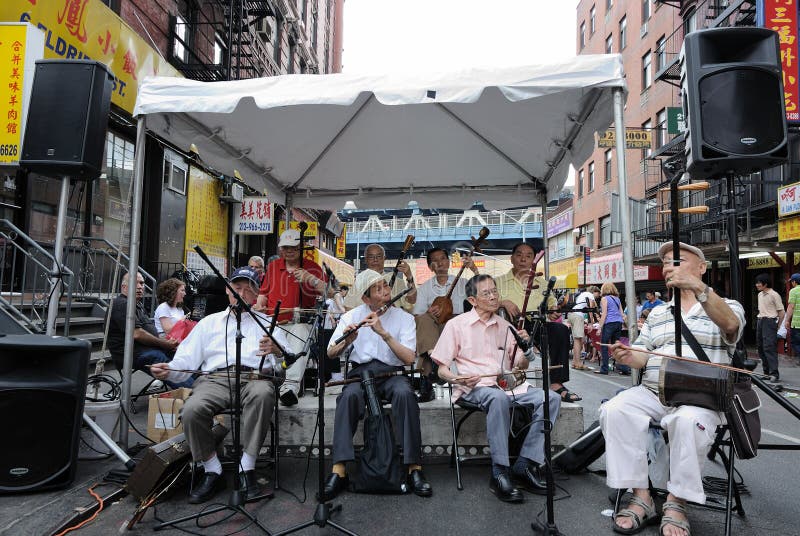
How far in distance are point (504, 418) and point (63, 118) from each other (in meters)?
4.07

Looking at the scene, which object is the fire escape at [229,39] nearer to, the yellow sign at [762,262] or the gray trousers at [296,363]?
the gray trousers at [296,363]

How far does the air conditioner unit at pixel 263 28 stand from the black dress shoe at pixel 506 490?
17374mm

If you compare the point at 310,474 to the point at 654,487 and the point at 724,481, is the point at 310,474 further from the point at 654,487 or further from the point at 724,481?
the point at 724,481

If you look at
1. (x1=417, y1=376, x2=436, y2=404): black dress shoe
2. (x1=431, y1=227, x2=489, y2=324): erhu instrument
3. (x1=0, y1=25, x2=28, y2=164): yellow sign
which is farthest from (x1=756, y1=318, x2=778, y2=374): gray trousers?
(x1=0, y1=25, x2=28, y2=164): yellow sign

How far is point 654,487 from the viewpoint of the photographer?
3.44 metres

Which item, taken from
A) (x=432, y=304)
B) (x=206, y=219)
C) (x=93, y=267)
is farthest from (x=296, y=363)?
(x=206, y=219)

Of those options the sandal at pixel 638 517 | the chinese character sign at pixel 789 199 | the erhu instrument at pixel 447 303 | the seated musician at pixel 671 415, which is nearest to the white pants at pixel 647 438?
the seated musician at pixel 671 415

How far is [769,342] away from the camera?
9.54 metres

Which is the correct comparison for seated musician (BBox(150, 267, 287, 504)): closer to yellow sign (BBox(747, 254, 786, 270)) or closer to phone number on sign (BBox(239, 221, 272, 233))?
phone number on sign (BBox(239, 221, 272, 233))

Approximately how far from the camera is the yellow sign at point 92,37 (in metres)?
6.84

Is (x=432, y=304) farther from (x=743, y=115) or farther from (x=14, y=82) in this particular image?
(x=14, y=82)

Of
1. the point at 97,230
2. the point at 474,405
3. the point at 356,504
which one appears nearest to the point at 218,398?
the point at 356,504

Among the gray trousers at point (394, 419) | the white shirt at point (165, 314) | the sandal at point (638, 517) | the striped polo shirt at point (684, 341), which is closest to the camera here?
the sandal at point (638, 517)

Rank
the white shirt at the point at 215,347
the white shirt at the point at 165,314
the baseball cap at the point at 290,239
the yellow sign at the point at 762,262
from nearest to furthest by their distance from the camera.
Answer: the white shirt at the point at 215,347, the baseball cap at the point at 290,239, the white shirt at the point at 165,314, the yellow sign at the point at 762,262
